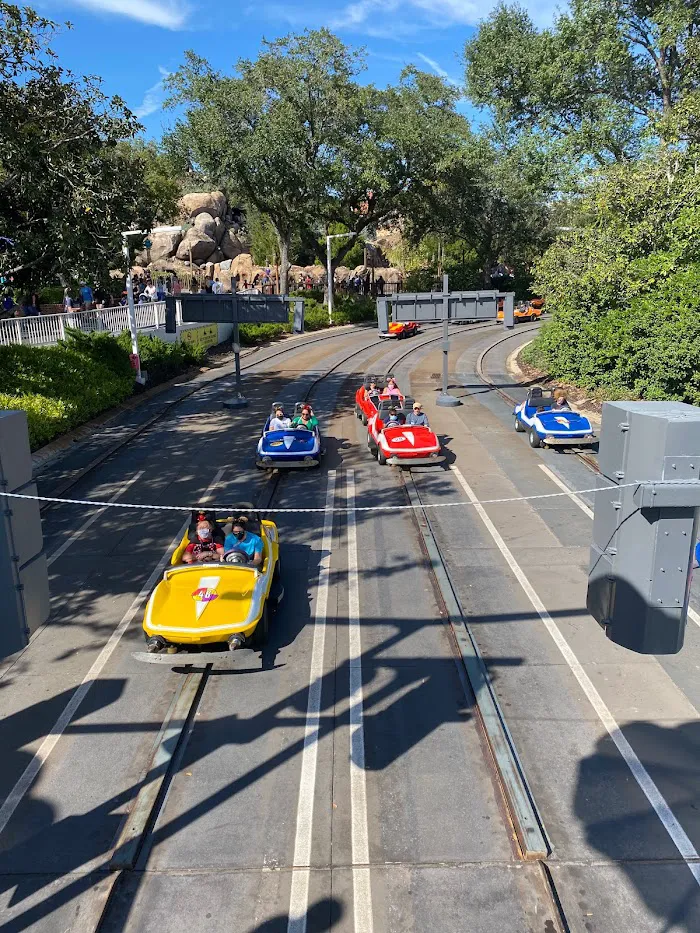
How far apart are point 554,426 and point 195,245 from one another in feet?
171

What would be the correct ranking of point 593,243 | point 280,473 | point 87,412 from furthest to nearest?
1. point 593,243
2. point 87,412
3. point 280,473

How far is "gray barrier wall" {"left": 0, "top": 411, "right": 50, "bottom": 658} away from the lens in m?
4.38

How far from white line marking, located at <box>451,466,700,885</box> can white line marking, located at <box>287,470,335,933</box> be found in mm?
2845

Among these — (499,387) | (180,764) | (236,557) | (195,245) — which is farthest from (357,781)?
→ (195,245)

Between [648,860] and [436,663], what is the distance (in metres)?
3.41

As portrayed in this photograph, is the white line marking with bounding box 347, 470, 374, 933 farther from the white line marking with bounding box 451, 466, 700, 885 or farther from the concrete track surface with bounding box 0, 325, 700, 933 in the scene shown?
the white line marking with bounding box 451, 466, 700, 885

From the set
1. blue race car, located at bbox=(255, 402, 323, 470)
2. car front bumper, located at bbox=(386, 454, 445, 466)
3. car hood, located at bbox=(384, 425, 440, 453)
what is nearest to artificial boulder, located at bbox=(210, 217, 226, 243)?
blue race car, located at bbox=(255, 402, 323, 470)

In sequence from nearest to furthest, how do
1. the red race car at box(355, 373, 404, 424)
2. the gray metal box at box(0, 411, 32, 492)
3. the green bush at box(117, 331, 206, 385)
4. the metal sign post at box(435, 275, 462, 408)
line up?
the gray metal box at box(0, 411, 32, 492), the red race car at box(355, 373, 404, 424), the metal sign post at box(435, 275, 462, 408), the green bush at box(117, 331, 206, 385)

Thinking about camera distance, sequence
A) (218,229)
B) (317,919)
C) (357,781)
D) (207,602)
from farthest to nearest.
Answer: (218,229) → (207,602) → (357,781) → (317,919)

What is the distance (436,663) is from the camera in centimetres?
884

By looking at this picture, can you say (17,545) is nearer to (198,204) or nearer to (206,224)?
(206,224)

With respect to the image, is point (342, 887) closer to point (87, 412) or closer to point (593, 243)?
point (87, 412)

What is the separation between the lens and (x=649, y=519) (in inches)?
171

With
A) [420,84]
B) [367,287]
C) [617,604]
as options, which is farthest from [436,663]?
[367,287]
